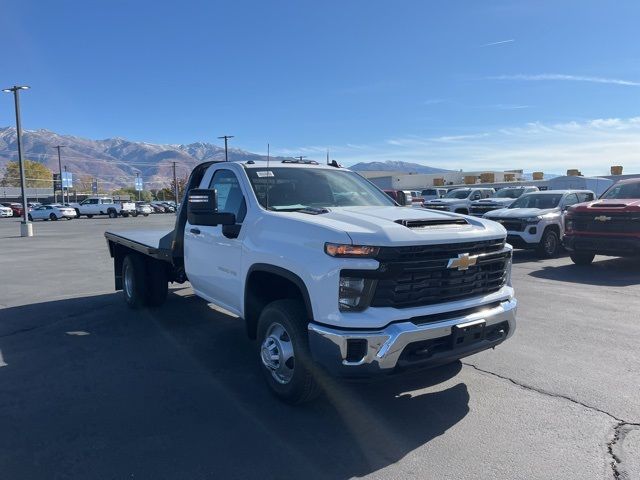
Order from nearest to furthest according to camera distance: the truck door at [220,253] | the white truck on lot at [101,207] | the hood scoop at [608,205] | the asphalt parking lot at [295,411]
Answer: the asphalt parking lot at [295,411]
the truck door at [220,253]
the hood scoop at [608,205]
the white truck on lot at [101,207]

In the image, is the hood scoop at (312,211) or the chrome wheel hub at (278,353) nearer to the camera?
the chrome wheel hub at (278,353)

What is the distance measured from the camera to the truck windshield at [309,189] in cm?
480

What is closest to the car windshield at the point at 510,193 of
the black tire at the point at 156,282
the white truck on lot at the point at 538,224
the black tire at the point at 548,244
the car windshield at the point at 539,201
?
the car windshield at the point at 539,201

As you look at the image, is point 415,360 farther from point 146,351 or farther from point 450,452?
point 146,351

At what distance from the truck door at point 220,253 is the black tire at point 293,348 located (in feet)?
1.91

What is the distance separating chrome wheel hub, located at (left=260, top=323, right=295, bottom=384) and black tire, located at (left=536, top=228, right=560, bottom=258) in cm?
1016

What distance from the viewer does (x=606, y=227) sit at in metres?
10.1

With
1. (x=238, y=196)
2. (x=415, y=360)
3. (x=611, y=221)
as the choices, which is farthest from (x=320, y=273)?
(x=611, y=221)

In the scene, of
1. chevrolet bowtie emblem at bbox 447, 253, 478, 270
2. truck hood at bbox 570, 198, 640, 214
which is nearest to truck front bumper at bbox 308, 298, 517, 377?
chevrolet bowtie emblem at bbox 447, 253, 478, 270

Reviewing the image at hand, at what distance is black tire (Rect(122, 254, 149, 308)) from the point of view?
23.9ft

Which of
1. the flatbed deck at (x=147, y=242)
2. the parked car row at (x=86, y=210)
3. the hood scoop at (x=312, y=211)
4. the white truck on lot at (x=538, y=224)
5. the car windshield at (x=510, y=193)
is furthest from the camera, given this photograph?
the parked car row at (x=86, y=210)

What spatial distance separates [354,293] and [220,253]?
78.1 inches

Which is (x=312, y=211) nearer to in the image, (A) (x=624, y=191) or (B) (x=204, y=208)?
(B) (x=204, y=208)

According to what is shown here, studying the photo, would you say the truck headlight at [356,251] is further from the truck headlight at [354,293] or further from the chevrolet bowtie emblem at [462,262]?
the chevrolet bowtie emblem at [462,262]
